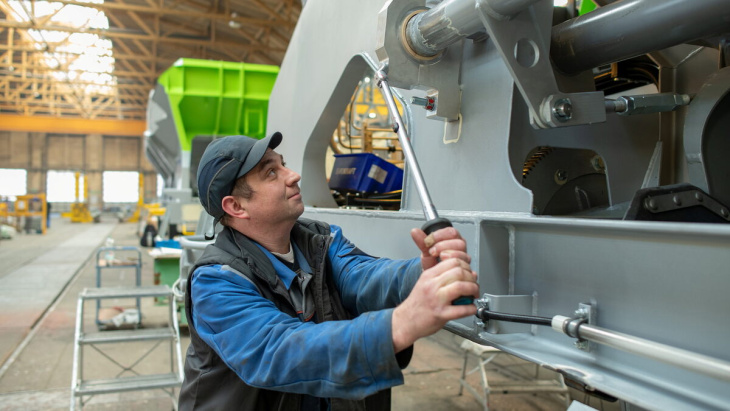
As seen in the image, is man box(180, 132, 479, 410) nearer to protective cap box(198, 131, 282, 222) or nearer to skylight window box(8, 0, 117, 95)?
protective cap box(198, 131, 282, 222)

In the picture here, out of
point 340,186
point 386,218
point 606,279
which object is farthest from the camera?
point 340,186

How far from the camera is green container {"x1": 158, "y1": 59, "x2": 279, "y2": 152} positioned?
18.8 ft

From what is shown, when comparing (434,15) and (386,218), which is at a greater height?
(434,15)

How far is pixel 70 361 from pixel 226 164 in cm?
383

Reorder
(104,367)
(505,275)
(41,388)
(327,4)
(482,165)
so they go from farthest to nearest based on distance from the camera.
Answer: (104,367) → (41,388) → (327,4) → (482,165) → (505,275)

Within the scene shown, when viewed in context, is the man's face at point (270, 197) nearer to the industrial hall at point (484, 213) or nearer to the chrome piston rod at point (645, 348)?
the industrial hall at point (484, 213)

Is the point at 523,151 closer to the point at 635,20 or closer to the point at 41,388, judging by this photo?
the point at 635,20

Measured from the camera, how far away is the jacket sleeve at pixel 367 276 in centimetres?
124

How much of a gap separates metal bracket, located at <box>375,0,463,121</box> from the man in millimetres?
388

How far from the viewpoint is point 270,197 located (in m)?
1.42

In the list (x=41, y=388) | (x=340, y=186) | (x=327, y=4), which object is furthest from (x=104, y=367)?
(x=327, y=4)

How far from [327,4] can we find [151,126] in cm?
587

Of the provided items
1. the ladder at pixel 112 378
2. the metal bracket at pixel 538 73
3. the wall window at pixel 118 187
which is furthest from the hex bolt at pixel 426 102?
the wall window at pixel 118 187

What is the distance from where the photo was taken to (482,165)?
1204 millimetres
